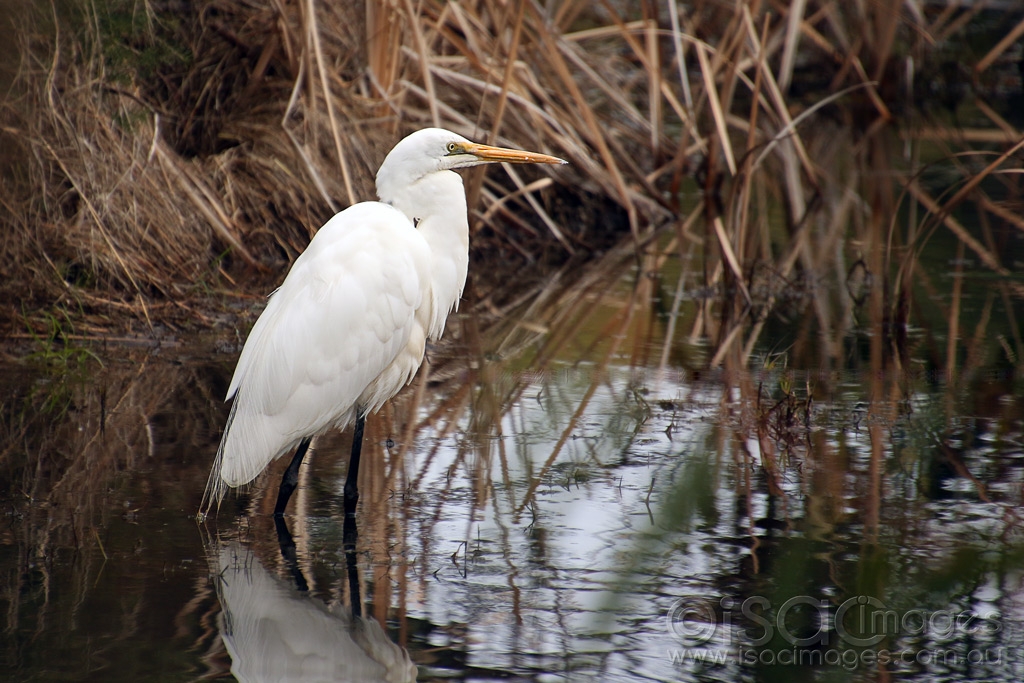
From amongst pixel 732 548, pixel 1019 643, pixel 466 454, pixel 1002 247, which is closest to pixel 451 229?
pixel 466 454

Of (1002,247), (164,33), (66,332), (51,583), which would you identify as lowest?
(51,583)

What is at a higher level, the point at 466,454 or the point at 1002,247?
the point at 1002,247

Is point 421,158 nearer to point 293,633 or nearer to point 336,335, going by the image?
point 336,335

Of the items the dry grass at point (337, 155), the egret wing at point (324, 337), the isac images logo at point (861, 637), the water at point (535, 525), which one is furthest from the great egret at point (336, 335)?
the dry grass at point (337, 155)

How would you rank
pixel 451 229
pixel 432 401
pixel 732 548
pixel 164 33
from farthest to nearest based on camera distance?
pixel 164 33 < pixel 432 401 < pixel 451 229 < pixel 732 548

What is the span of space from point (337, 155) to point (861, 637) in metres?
4.62

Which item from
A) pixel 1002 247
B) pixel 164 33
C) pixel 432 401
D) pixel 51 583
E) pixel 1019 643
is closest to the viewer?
pixel 1019 643

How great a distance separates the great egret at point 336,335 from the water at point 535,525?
252 millimetres

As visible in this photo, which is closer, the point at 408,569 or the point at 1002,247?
the point at 408,569

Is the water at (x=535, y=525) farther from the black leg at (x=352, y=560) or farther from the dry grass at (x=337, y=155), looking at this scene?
the dry grass at (x=337, y=155)

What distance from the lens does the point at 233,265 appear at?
655 centimetres

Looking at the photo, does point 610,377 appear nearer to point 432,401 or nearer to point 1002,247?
point 432,401

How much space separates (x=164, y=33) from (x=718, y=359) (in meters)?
3.76

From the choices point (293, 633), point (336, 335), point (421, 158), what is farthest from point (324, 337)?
point (293, 633)
